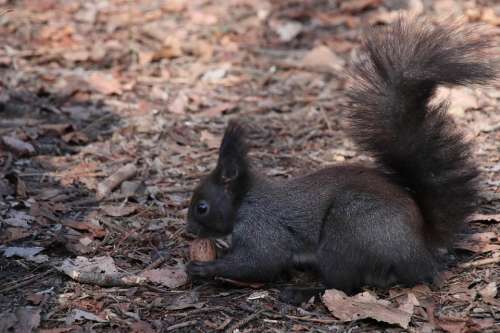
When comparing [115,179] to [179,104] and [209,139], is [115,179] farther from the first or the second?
[179,104]

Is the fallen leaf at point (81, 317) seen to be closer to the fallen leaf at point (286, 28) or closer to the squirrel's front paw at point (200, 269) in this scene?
the squirrel's front paw at point (200, 269)

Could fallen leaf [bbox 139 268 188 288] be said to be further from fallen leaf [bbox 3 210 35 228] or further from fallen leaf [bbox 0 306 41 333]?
fallen leaf [bbox 3 210 35 228]

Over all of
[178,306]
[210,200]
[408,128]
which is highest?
[408,128]

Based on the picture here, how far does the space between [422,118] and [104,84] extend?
149 inches

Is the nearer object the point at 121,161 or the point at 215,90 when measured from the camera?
the point at 121,161

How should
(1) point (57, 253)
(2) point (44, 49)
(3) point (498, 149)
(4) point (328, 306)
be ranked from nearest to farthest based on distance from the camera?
(4) point (328, 306), (1) point (57, 253), (3) point (498, 149), (2) point (44, 49)

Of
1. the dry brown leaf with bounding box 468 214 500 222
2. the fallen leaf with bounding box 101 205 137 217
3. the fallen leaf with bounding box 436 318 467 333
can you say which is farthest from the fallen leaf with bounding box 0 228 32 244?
the dry brown leaf with bounding box 468 214 500 222

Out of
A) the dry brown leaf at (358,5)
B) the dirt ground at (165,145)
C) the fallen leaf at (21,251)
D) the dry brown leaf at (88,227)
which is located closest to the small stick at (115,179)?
the dirt ground at (165,145)

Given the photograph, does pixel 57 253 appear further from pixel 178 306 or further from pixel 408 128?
pixel 408 128

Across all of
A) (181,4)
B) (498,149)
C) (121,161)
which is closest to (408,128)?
(498,149)

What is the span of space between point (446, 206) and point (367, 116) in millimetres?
643

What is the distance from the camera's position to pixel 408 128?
3.91 m

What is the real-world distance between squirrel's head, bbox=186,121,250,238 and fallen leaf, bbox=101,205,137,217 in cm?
57

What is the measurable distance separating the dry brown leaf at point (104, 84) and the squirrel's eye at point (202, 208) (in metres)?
2.68
